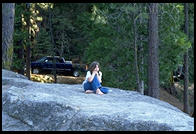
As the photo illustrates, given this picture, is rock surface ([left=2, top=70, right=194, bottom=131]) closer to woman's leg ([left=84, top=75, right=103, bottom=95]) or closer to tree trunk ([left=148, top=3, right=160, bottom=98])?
woman's leg ([left=84, top=75, right=103, bottom=95])

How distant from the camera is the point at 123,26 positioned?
66.1 feet

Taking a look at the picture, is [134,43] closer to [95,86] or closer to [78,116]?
[95,86]

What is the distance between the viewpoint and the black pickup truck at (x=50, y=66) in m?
30.6

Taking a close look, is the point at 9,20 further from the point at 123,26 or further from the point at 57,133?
the point at 57,133

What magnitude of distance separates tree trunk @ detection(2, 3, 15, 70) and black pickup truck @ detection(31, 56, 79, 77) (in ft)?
38.2

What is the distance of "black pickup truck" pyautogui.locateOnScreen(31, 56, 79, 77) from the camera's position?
3058cm

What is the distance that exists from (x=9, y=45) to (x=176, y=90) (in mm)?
17416

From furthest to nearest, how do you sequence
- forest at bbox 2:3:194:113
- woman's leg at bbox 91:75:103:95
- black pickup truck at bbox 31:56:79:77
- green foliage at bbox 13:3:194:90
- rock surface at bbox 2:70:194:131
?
black pickup truck at bbox 31:56:79:77 → green foliage at bbox 13:3:194:90 → forest at bbox 2:3:194:113 → woman's leg at bbox 91:75:103:95 → rock surface at bbox 2:70:194:131

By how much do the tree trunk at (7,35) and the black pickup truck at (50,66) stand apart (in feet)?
38.2

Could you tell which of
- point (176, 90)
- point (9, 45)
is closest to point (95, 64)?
point (9, 45)

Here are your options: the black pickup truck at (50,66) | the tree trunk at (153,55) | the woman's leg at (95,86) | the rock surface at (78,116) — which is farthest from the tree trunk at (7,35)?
the black pickup truck at (50,66)

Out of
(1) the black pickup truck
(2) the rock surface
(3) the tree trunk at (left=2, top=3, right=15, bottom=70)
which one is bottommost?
(1) the black pickup truck

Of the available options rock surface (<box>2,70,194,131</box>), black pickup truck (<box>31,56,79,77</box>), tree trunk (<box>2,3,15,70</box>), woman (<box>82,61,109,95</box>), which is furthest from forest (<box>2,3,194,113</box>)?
rock surface (<box>2,70,194,131</box>)

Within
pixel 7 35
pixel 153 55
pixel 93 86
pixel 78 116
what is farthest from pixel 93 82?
pixel 7 35
